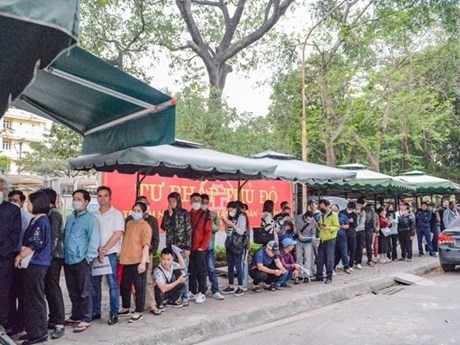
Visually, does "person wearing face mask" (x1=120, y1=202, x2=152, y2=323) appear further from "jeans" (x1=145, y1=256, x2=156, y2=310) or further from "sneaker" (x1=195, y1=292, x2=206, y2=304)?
"sneaker" (x1=195, y1=292, x2=206, y2=304)

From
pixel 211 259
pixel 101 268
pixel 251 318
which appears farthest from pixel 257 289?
pixel 101 268

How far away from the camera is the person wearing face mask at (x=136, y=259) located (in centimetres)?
614

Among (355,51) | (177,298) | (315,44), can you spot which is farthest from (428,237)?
(177,298)

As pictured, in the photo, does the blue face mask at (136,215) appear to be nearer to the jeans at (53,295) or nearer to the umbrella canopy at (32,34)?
the jeans at (53,295)

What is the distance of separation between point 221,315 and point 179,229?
4.52 feet

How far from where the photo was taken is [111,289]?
6.03m

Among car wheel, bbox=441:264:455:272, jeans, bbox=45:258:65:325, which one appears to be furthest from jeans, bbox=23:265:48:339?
car wheel, bbox=441:264:455:272

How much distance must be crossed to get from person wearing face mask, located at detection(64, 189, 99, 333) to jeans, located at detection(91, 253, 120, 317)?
28 cm

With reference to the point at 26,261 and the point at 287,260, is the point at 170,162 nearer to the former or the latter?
the point at 26,261

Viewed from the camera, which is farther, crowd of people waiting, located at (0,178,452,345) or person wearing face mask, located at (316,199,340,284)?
person wearing face mask, located at (316,199,340,284)

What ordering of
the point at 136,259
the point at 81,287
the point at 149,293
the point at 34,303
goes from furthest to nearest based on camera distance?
the point at 149,293 < the point at 136,259 < the point at 81,287 < the point at 34,303

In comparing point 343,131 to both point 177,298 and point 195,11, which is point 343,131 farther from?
point 177,298

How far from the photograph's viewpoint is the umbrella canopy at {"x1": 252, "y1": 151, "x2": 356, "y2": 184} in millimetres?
8734

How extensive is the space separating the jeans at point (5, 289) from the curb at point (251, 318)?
1293mm
